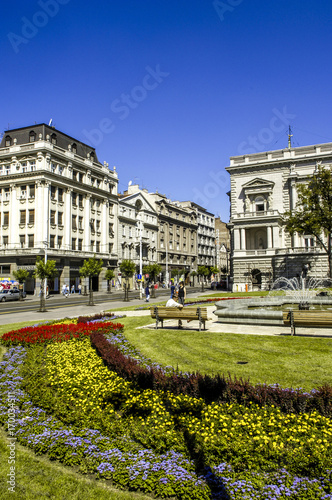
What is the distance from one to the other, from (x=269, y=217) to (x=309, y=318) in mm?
39923

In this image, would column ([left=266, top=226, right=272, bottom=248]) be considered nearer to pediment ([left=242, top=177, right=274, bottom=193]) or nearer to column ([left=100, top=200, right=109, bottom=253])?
pediment ([left=242, top=177, right=274, bottom=193])

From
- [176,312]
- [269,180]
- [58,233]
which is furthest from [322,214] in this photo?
[58,233]

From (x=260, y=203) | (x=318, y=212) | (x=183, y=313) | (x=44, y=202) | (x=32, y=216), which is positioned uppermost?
(x=260, y=203)

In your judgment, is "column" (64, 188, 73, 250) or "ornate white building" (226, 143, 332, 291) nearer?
"ornate white building" (226, 143, 332, 291)

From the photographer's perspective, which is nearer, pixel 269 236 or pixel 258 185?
pixel 269 236

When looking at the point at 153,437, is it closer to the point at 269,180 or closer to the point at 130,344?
the point at 130,344

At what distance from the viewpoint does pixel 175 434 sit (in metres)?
5.74

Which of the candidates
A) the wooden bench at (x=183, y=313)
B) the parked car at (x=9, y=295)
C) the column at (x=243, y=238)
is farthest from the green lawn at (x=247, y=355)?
the column at (x=243, y=238)

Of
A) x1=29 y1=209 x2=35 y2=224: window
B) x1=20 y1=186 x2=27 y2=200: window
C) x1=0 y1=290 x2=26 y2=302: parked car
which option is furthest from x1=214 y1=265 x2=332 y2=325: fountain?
x1=20 y1=186 x2=27 y2=200: window

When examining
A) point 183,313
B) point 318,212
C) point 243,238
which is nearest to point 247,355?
point 183,313

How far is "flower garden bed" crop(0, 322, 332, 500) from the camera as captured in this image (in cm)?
459

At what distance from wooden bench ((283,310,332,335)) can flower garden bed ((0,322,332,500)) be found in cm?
515

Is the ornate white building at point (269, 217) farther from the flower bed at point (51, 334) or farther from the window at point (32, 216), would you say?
the flower bed at point (51, 334)

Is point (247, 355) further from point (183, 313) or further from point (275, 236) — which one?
point (275, 236)
